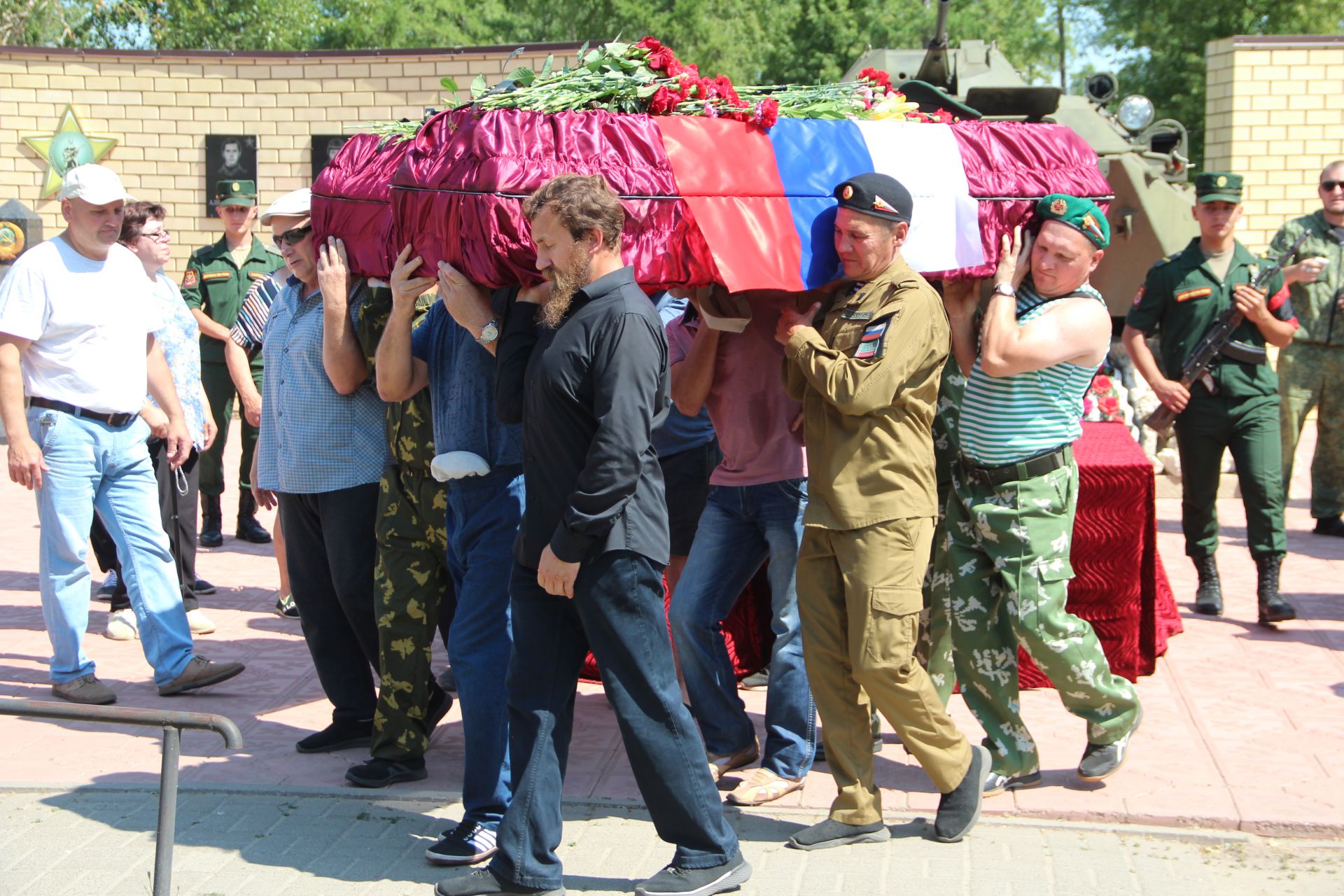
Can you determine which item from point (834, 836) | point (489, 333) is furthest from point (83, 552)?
point (834, 836)

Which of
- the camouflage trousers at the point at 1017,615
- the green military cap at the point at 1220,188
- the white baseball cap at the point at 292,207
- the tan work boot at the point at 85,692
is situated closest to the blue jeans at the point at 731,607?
the camouflage trousers at the point at 1017,615

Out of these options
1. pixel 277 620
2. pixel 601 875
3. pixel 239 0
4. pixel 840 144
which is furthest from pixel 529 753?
pixel 239 0

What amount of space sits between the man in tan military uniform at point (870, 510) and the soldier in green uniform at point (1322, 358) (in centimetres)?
451

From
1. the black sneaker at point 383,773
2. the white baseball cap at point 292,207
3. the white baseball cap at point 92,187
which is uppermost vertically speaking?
the white baseball cap at point 92,187

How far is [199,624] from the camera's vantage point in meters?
7.09

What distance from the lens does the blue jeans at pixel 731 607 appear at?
16.0 feet

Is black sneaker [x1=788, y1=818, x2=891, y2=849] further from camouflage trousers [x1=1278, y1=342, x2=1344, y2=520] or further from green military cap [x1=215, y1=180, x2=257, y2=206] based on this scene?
green military cap [x1=215, y1=180, x2=257, y2=206]

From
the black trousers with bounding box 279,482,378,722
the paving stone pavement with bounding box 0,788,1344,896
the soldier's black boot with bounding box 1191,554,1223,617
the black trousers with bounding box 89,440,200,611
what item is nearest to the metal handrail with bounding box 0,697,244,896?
the paving stone pavement with bounding box 0,788,1344,896

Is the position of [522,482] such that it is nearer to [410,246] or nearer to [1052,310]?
[410,246]

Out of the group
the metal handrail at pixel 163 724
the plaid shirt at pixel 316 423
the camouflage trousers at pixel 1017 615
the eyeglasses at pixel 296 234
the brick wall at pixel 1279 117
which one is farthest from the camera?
the brick wall at pixel 1279 117

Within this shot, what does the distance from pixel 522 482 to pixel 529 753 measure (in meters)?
0.83

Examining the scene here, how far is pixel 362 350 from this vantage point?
497 centimetres

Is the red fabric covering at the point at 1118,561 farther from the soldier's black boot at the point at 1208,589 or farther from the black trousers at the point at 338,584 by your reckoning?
the black trousers at the point at 338,584

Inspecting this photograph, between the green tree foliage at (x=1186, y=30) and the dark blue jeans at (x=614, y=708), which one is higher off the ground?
the green tree foliage at (x=1186, y=30)
